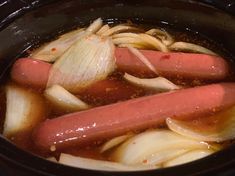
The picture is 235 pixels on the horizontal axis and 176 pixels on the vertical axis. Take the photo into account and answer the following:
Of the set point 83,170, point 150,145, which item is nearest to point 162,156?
point 150,145

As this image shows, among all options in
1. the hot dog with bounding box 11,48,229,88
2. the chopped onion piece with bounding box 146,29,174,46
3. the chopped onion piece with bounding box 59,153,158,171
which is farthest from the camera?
the chopped onion piece with bounding box 146,29,174,46

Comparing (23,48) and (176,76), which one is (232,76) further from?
(23,48)

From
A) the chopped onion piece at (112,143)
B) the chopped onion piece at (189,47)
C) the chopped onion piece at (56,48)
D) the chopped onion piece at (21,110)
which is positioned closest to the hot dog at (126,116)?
the chopped onion piece at (112,143)

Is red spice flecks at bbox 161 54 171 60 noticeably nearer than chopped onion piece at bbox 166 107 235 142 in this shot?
No

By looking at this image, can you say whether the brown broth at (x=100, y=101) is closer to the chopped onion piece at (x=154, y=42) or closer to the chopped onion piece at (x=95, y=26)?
the chopped onion piece at (x=154, y=42)

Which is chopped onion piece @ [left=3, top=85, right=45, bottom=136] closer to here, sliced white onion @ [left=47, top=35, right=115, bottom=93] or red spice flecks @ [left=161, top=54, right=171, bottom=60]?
sliced white onion @ [left=47, top=35, right=115, bottom=93]

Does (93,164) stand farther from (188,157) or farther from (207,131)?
(207,131)

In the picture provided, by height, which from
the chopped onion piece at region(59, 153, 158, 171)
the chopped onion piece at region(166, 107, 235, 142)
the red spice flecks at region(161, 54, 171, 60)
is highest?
the red spice flecks at region(161, 54, 171, 60)

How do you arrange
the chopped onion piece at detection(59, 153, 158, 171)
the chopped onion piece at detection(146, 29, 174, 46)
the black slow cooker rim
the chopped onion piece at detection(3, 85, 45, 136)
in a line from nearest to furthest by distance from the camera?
the black slow cooker rim → the chopped onion piece at detection(59, 153, 158, 171) → the chopped onion piece at detection(3, 85, 45, 136) → the chopped onion piece at detection(146, 29, 174, 46)

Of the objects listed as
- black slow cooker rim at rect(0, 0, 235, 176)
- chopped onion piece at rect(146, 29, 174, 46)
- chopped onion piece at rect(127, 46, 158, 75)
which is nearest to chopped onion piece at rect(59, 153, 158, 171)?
black slow cooker rim at rect(0, 0, 235, 176)

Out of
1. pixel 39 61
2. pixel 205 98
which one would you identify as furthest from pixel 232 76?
pixel 39 61
